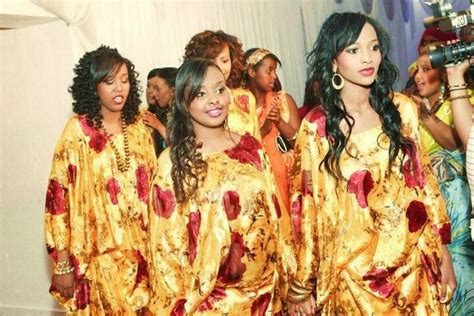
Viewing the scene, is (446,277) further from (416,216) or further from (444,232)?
(416,216)

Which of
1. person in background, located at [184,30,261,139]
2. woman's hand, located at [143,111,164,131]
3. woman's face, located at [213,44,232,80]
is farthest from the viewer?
→ woman's hand, located at [143,111,164,131]

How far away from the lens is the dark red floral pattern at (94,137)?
15.9 ft

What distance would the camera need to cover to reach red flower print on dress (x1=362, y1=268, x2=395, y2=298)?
362 cm

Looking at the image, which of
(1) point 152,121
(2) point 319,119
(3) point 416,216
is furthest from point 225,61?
(3) point 416,216

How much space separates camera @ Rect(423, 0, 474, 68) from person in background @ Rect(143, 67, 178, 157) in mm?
2238

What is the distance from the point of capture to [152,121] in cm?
536

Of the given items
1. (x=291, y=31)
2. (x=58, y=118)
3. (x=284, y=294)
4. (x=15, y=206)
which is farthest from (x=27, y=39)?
(x=284, y=294)

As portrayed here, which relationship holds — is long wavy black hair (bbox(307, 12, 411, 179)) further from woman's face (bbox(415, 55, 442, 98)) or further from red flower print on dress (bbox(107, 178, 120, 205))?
red flower print on dress (bbox(107, 178, 120, 205))

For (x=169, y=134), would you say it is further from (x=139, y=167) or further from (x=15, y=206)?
(x=15, y=206)

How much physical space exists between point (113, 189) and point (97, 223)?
0.67 feet

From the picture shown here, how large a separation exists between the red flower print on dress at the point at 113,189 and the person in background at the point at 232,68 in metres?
0.73

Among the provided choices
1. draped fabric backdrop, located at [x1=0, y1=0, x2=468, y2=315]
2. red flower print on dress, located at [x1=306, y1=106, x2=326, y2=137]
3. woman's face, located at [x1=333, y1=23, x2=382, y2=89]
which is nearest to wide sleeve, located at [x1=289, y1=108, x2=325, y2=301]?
red flower print on dress, located at [x1=306, y1=106, x2=326, y2=137]

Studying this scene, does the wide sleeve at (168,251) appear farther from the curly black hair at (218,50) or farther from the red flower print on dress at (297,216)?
the curly black hair at (218,50)

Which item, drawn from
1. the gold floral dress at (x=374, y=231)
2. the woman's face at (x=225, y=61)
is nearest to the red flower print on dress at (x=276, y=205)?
the gold floral dress at (x=374, y=231)
